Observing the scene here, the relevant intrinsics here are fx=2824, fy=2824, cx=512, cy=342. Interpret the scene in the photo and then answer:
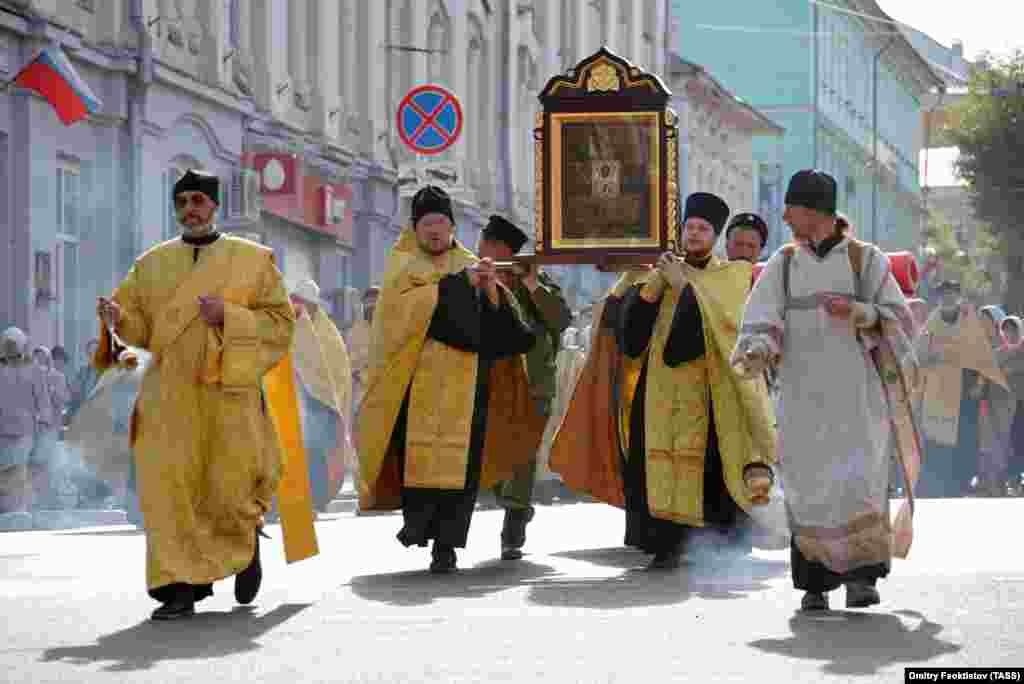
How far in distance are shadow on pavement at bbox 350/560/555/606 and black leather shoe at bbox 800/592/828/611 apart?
1572mm

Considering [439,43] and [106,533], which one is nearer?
[106,533]

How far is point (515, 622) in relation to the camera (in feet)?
33.6

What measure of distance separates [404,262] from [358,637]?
4.01 m

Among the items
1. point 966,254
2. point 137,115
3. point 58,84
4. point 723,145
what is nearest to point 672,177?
point 58,84

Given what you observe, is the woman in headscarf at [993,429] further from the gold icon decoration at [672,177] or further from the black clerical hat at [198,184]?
the black clerical hat at [198,184]

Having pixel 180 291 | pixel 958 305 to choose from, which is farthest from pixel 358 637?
pixel 958 305

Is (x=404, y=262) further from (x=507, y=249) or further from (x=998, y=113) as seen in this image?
(x=998, y=113)

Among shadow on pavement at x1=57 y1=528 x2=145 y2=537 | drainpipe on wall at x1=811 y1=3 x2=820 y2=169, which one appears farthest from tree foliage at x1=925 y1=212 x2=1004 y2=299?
shadow on pavement at x1=57 y1=528 x2=145 y2=537

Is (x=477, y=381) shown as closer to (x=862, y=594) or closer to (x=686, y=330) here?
(x=686, y=330)

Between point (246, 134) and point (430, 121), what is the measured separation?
A: 7.43 m

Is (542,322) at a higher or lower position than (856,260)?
lower

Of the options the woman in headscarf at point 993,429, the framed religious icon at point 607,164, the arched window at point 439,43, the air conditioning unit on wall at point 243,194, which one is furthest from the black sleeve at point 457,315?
the arched window at point 439,43

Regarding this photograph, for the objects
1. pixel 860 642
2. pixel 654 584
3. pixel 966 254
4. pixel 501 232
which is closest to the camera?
pixel 860 642

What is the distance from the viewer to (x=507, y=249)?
1461 centimetres
